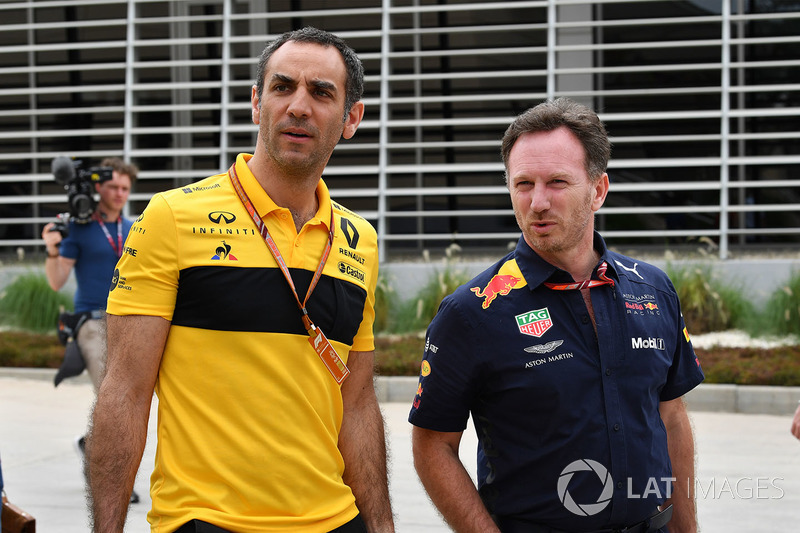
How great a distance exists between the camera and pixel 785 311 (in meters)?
12.7

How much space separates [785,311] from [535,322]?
10.7 m

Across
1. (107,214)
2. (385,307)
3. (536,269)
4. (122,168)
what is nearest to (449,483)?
(536,269)

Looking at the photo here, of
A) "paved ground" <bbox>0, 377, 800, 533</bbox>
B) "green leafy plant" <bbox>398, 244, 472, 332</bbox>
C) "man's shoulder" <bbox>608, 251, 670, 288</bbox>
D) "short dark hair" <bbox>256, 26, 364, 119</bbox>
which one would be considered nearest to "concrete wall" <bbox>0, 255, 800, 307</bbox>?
"green leafy plant" <bbox>398, 244, 472, 332</bbox>

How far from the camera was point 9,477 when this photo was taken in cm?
809

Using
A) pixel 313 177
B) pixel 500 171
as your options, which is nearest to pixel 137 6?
pixel 500 171

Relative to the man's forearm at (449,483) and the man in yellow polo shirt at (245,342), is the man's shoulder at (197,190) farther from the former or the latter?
the man's forearm at (449,483)

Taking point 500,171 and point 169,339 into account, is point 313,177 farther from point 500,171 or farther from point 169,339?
point 500,171

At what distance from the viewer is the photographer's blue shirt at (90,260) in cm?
779

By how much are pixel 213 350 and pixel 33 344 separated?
11.7 metres

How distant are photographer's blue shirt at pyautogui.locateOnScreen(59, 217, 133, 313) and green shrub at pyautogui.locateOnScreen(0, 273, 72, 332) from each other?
290 inches

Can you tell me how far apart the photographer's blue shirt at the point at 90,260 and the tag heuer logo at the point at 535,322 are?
17.8 feet

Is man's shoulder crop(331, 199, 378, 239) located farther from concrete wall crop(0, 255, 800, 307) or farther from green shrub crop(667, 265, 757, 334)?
concrete wall crop(0, 255, 800, 307)

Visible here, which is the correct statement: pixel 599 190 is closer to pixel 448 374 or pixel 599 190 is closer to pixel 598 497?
pixel 448 374

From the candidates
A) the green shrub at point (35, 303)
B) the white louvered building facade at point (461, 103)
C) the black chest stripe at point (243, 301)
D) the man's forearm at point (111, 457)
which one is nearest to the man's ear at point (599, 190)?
the black chest stripe at point (243, 301)
